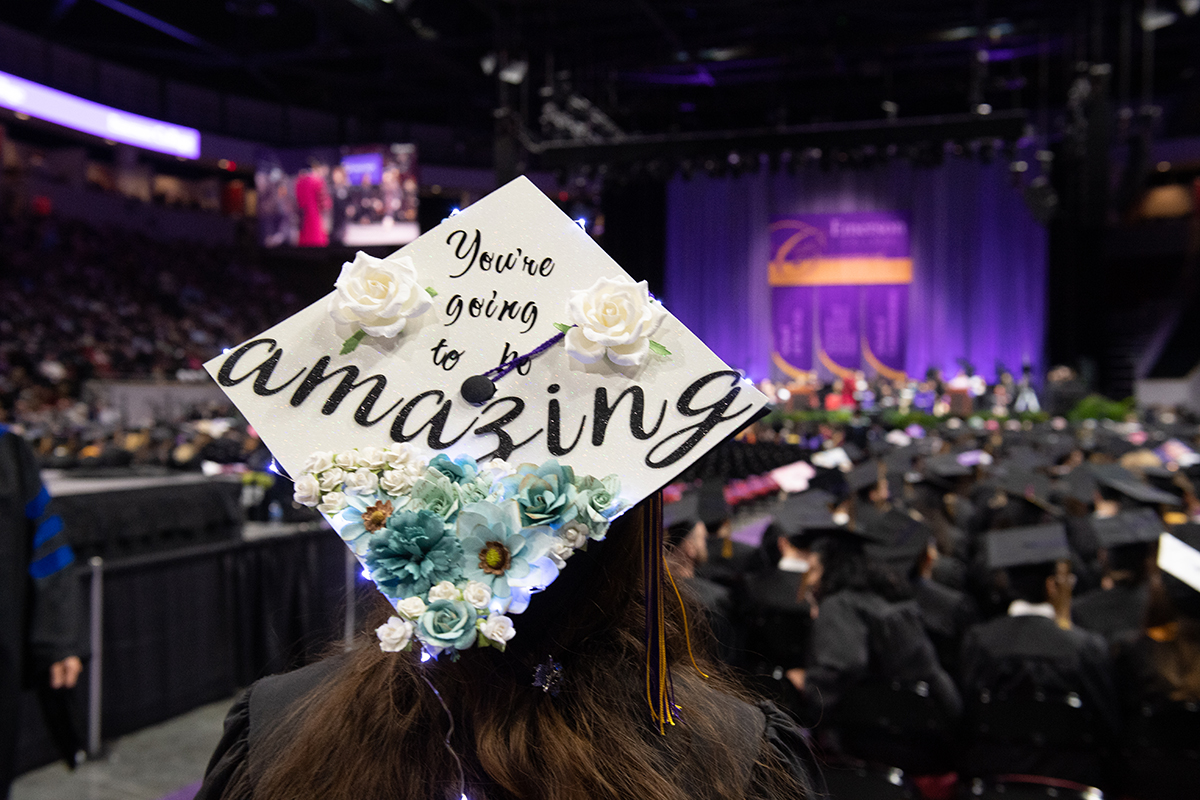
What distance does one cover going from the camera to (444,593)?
2.47ft

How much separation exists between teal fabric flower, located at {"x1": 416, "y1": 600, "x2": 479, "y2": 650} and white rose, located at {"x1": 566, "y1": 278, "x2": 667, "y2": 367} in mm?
309

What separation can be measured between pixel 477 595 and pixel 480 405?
9.8 inches

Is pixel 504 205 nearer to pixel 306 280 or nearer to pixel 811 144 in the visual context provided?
pixel 811 144

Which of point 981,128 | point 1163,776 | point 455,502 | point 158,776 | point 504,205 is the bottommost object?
point 158,776

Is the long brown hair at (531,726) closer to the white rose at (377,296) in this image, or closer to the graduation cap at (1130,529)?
the white rose at (377,296)

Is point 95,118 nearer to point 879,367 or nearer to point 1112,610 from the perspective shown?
point 879,367

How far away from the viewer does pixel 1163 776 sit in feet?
8.96

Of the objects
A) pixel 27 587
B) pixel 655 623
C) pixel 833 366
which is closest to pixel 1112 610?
pixel 655 623

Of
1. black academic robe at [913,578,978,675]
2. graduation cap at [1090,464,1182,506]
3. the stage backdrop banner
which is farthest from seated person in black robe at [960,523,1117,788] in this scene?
the stage backdrop banner

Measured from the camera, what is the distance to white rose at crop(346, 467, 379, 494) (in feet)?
2.68

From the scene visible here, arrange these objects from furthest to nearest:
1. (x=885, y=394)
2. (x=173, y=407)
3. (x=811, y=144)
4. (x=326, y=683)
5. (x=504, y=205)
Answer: (x=885, y=394)
(x=173, y=407)
(x=811, y=144)
(x=504, y=205)
(x=326, y=683)

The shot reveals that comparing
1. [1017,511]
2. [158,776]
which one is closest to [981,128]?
[1017,511]

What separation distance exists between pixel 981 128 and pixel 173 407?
13.9 metres

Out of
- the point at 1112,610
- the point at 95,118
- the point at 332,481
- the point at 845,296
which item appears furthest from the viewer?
the point at 845,296
